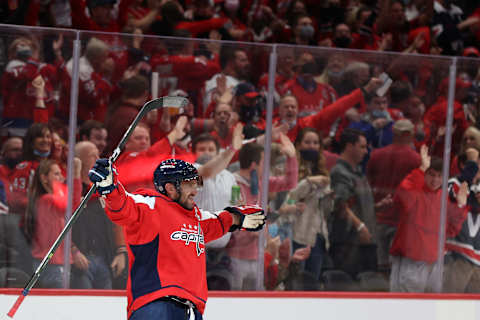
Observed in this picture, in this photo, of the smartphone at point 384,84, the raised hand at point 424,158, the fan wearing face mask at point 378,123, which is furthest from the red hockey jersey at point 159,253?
the raised hand at point 424,158

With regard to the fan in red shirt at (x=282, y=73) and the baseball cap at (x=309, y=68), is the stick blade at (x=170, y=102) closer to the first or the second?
the fan in red shirt at (x=282, y=73)

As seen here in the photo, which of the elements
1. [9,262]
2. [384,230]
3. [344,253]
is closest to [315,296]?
[344,253]

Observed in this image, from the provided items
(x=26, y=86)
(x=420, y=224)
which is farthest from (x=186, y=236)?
(x=420, y=224)

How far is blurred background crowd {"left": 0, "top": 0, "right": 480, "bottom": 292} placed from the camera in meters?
4.13

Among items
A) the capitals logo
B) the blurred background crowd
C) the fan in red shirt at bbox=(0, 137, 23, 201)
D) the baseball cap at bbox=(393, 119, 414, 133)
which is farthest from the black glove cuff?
the baseball cap at bbox=(393, 119, 414, 133)

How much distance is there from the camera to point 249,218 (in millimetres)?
3248

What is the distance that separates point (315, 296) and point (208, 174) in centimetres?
95

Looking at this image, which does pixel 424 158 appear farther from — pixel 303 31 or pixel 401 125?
pixel 303 31

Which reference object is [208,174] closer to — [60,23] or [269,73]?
[269,73]

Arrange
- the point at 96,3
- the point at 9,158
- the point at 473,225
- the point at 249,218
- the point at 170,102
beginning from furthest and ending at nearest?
1. the point at 96,3
2. the point at 473,225
3. the point at 9,158
4. the point at 249,218
5. the point at 170,102

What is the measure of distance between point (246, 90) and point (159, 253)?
174cm

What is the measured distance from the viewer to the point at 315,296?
14.1 ft

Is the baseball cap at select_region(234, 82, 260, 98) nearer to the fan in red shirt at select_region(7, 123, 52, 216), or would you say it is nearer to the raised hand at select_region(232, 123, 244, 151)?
the raised hand at select_region(232, 123, 244, 151)

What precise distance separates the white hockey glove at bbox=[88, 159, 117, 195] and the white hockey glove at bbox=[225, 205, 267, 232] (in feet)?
2.74
